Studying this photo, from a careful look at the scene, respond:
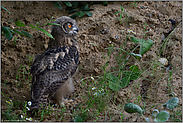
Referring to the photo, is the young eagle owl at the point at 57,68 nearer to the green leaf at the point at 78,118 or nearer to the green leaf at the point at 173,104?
the green leaf at the point at 78,118

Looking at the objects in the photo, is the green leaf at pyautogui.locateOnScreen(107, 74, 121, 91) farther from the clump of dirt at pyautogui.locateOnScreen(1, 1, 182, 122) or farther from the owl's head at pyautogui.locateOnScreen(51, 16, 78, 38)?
the owl's head at pyautogui.locateOnScreen(51, 16, 78, 38)

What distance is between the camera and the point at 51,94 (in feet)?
11.3

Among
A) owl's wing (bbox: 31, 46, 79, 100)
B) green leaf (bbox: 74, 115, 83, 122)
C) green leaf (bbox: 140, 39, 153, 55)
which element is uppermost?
→ green leaf (bbox: 140, 39, 153, 55)

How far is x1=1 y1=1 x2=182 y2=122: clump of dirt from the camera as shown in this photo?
3.30m

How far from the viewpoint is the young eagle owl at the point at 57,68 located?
3217 mm

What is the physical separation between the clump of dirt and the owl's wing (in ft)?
1.46

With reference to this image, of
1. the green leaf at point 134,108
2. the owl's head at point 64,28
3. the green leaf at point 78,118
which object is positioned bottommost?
the green leaf at point 78,118

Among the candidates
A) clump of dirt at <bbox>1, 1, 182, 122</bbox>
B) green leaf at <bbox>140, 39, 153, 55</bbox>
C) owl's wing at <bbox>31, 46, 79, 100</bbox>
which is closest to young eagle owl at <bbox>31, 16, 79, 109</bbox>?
owl's wing at <bbox>31, 46, 79, 100</bbox>

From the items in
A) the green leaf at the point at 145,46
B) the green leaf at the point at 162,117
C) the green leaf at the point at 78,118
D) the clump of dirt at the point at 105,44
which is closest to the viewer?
the green leaf at the point at 162,117

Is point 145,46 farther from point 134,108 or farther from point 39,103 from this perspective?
point 39,103

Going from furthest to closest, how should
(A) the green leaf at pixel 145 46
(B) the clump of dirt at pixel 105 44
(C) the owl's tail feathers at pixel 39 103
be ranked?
(A) the green leaf at pixel 145 46
(B) the clump of dirt at pixel 105 44
(C) the owl's tail feathers at pixel 39 103

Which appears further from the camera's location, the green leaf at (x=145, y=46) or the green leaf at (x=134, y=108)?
the green leaf at (x=145, y=46)

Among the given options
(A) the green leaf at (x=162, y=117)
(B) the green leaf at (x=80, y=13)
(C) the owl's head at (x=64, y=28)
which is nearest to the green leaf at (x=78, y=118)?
(A) the green leaf at (x=162, y=117)

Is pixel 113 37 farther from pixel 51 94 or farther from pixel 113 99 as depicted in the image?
pixel 51 94
